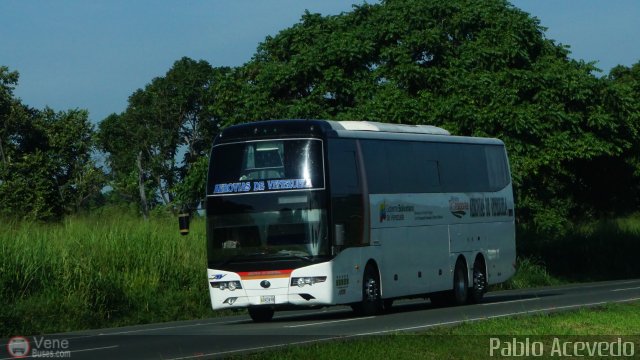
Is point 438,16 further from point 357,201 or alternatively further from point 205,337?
point 205,337

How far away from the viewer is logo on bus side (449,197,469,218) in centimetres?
2861

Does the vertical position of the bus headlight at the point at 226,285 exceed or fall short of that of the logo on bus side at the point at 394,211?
it falls short

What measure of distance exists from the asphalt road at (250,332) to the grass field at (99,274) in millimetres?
1364

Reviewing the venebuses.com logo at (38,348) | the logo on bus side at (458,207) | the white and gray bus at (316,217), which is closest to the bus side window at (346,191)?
the white and gray bus at (316,217)

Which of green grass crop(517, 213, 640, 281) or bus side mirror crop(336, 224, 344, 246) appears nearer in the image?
bus side mirror crop(336, 224, 344, 246)

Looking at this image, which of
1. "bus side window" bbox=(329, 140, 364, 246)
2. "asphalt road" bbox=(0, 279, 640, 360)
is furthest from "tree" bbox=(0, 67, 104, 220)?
"bus side window" bbox=(329, 140, 364, 246)

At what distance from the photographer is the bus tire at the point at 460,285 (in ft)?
94.3

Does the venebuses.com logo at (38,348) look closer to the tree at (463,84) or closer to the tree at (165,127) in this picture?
the tree at (463,84)

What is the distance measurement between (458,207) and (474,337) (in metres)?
12.3

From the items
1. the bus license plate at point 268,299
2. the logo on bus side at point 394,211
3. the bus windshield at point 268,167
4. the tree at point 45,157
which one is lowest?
the bus license plate at point 268,299

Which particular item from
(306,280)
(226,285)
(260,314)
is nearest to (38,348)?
(226,285)

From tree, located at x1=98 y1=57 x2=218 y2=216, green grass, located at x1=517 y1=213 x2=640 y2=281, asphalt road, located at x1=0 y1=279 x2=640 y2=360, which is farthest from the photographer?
tree, located at x1=98 y1=57 x2=218 y2=216

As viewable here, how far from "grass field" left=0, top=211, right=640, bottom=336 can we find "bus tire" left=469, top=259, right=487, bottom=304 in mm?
5870

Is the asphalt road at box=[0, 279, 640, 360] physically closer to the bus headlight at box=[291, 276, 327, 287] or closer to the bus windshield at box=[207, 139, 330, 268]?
the bus headlight at box=[291, 276, 327, 287]
